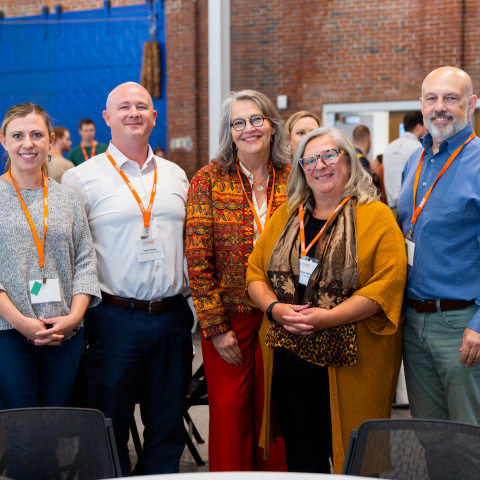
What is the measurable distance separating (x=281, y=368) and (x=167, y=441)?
0.71 m

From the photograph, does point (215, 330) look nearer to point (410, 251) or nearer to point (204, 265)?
point (204, 265)

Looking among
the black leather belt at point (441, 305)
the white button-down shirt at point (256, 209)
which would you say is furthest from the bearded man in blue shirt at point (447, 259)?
the white button-down shirt at point (256, 209)

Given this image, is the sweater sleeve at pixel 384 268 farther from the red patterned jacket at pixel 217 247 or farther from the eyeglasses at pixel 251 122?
the eyeglasses at pixel 251 122

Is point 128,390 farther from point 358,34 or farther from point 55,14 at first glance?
point 55,14

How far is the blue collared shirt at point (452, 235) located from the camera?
198 centimetres

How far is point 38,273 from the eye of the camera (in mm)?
2059

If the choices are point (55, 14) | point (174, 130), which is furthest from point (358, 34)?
point (55, 14)

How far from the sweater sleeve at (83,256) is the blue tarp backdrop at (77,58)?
6.73 meters

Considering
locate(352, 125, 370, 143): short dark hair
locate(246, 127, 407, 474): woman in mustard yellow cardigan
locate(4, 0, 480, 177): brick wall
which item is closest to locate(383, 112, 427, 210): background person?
locate(352, 125, 370, 143): short dark hair

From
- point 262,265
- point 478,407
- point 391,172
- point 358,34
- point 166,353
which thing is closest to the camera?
point 478,407

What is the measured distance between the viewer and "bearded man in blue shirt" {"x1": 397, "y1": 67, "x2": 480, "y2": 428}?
1.99 meters

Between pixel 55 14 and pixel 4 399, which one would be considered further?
pixel 55 14

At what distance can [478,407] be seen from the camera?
2.02 m

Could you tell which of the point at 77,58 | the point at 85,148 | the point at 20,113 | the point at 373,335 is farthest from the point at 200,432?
the point at 77,58
